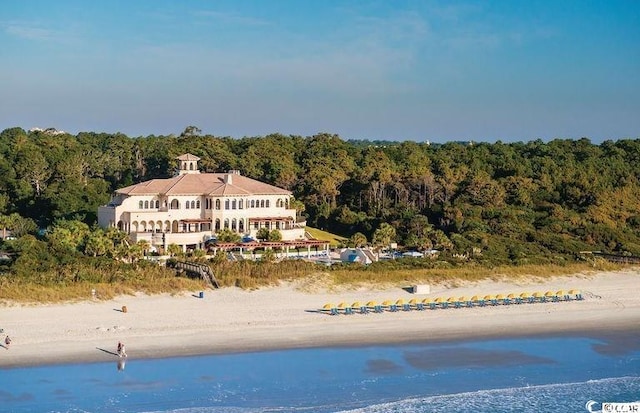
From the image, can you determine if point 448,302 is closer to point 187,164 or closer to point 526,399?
point 526,399

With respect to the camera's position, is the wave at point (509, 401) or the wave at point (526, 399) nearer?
the wave at point (509, 401)

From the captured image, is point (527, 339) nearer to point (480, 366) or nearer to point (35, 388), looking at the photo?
point (480, 366)

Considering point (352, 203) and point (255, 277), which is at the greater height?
point (352, 203)

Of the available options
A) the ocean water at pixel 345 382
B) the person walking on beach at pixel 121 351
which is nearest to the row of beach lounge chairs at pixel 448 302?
the ocean water at pixel 345 382

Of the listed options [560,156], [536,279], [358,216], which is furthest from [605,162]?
[536,279]

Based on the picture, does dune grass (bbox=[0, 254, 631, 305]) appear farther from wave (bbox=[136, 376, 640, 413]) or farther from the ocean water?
wave (bbox=[136, 376, 640, 413])

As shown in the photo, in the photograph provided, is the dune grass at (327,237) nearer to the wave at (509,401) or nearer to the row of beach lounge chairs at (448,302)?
the row of beach lounge chairs at (448,302)

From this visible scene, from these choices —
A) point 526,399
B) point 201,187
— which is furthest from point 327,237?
point 526,399
